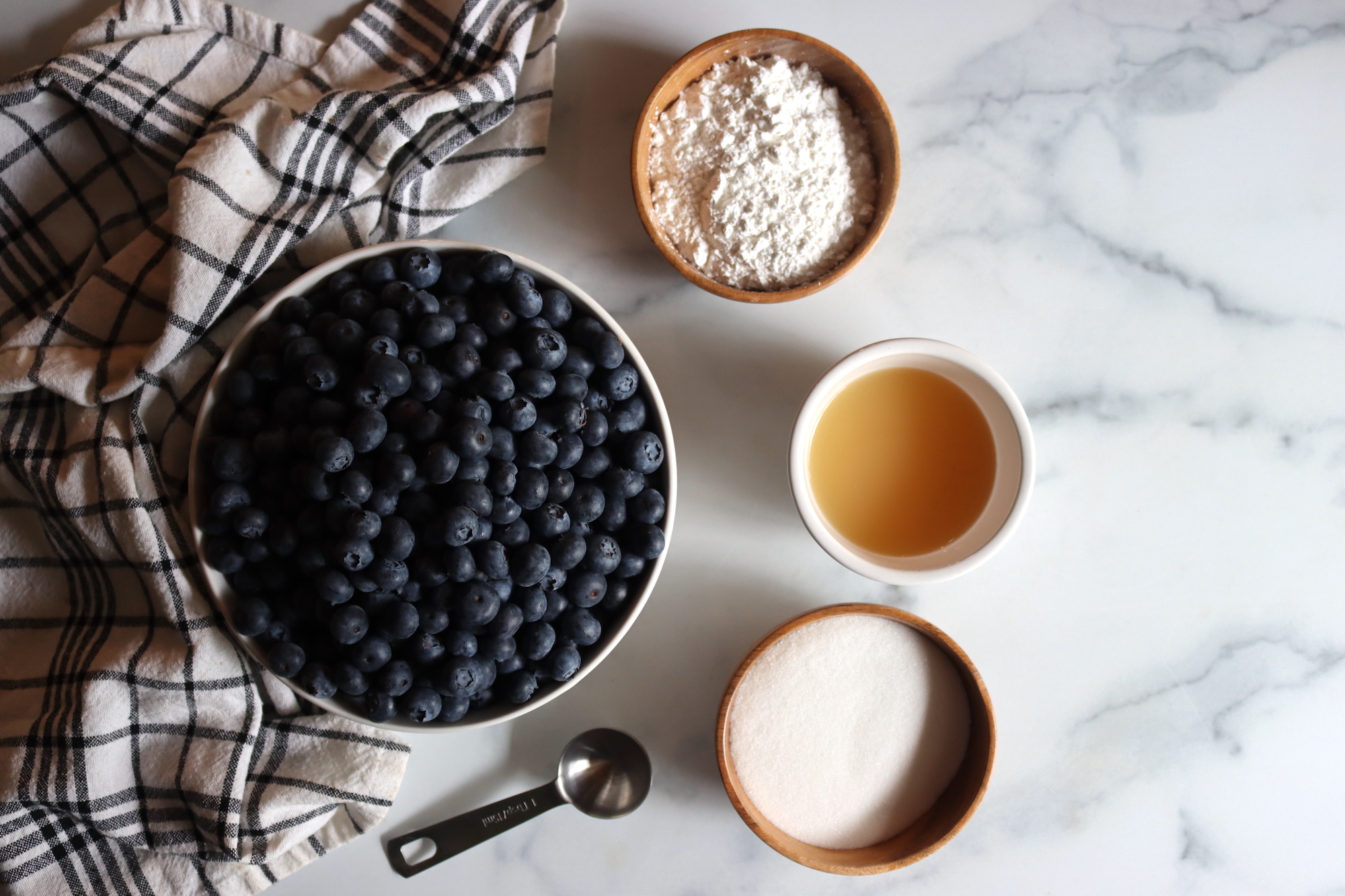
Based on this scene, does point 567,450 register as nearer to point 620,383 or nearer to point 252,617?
point 620,383

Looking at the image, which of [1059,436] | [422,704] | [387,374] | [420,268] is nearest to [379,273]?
[420,268]

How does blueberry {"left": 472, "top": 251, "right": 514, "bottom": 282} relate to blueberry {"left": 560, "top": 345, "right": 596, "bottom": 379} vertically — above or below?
above

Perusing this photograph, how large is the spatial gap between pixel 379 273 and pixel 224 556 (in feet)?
1.14

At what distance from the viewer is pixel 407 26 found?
1.07 meters

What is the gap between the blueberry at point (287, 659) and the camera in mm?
881

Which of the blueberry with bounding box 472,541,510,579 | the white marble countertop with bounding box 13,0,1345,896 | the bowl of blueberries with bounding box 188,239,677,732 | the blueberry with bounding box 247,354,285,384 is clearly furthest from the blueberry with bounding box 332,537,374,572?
the white marble countertop with bounding box 13,0,1345,896

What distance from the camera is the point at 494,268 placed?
2.94 ft

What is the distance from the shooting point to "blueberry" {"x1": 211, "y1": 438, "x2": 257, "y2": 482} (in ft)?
2.82

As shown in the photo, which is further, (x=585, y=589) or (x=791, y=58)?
(x=791, y=58)

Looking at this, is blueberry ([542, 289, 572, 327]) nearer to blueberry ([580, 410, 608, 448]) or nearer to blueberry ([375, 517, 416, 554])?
blueberry ([580, 410, 608, 448])

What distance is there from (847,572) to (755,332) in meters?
0.35

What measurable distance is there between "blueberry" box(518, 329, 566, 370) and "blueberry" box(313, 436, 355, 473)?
20 centimetres

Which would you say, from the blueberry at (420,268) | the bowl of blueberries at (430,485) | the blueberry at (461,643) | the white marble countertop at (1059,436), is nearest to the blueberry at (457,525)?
the bowl of blueberries at (430,485)

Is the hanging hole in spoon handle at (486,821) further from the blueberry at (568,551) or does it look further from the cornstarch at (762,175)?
the cornstarch at (762,175)
